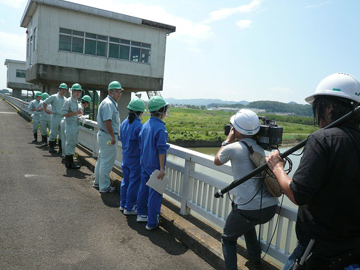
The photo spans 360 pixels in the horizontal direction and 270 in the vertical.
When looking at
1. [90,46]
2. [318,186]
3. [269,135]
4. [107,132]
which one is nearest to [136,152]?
[107,132]

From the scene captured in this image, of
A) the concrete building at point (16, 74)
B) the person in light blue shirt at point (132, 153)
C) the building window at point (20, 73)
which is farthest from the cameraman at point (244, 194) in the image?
the building window at point (20, 73)

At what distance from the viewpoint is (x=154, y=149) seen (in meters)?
4.19

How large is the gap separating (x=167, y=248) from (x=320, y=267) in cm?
233

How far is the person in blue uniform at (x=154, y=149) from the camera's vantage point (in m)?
4.13

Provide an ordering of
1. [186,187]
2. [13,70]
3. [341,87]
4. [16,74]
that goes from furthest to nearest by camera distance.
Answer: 1. [16,74]
2. [13,70]
3. [186,187]
4. [341,87]

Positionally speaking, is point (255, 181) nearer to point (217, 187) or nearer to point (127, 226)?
point (217, 187)

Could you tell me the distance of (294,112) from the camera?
121938 mm

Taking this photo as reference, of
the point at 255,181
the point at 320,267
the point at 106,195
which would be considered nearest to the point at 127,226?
the point at 106,195

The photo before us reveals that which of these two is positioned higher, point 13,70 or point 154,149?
point 13,70

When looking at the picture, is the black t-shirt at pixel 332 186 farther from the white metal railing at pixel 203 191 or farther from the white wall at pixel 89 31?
the white wall at pixel 89 31

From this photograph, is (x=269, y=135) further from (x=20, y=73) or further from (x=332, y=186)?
(x=20, y=73)

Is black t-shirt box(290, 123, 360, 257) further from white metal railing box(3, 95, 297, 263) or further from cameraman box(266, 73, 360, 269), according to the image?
white metal railing box(3, 95, 297, 263)

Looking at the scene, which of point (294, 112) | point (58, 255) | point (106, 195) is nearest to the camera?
point (58, 255)

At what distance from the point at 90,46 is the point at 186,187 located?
67.2 feet
